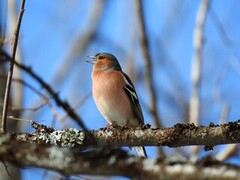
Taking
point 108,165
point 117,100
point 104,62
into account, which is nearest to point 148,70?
point 117,100

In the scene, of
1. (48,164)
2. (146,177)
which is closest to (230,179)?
(146,177)

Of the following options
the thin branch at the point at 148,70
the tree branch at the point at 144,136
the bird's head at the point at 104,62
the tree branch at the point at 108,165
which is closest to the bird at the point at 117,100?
the thin branch at the point at 148,70

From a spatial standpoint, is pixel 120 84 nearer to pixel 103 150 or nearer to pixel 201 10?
pixel 201 10

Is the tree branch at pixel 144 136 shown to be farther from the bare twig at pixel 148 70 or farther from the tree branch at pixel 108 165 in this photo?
the bare twig at pixel 148 70

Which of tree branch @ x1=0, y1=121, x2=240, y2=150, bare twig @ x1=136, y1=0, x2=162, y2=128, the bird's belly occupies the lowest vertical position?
tree branch @ x1=0, y1=121, x2=240, y2=150

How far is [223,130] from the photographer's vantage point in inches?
135

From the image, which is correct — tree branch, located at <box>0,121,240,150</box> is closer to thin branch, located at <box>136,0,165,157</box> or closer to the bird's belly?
the bird's belly

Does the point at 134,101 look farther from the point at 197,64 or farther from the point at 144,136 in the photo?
the point at 144,136

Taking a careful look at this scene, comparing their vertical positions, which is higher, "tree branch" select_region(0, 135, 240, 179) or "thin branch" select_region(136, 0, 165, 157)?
"thin branch" select_region(136, 0, 165, 157)

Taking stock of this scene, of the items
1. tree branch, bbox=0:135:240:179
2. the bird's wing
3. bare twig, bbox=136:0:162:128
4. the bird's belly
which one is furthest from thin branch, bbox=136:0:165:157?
tree branch, bbox=0:135:240:179

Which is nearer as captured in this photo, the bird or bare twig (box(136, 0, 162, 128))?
the bird

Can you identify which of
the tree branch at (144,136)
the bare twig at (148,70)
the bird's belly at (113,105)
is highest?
the bare twig at (148,70)

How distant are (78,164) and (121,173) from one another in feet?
0.48

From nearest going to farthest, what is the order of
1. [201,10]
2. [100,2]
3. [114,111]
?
[114,111] < [201,10] < [100,2]
